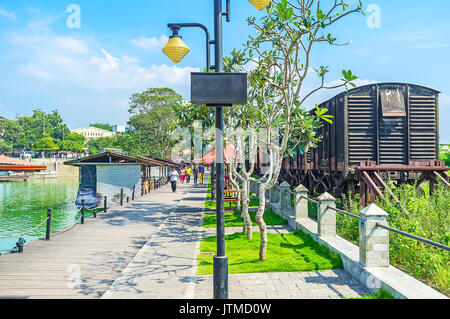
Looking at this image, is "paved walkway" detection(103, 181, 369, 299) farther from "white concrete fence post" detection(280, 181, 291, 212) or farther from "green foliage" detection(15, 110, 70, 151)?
"green foliage" detection(15, 110, 70, 151)

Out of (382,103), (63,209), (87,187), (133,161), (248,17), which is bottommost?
(63,209)

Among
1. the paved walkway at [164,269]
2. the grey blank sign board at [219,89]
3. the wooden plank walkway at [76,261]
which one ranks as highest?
the grey blank sign board at [219,89]

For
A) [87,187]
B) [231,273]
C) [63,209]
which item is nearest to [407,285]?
[231,273]

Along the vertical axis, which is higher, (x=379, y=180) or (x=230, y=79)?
(x=230, y=79)

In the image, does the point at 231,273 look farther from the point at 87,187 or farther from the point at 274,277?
the point at 87,187

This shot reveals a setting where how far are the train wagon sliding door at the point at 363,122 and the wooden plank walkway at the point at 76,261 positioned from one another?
8.09 meters

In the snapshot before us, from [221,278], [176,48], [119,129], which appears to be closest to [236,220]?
[176,48]

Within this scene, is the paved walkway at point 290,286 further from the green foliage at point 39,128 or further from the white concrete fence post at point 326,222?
the green foliage at point 39,128

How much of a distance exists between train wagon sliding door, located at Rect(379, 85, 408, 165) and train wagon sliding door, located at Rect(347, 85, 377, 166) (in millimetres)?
317

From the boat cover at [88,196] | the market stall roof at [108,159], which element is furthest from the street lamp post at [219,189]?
the market stall roof at [108,159]

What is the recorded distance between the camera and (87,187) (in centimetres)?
2128

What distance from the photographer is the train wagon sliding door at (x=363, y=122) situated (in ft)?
41.7

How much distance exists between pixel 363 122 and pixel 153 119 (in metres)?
43.9
